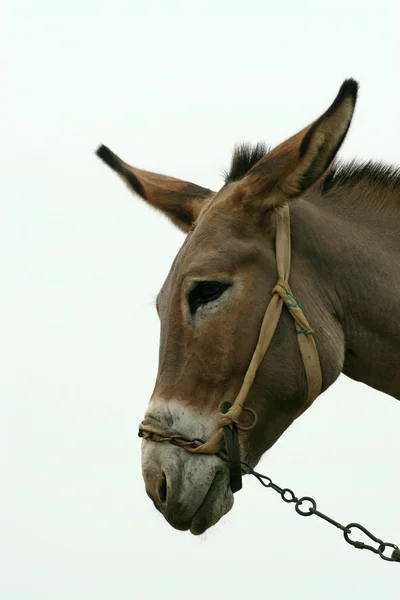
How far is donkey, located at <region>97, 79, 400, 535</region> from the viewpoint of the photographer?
5609 mm

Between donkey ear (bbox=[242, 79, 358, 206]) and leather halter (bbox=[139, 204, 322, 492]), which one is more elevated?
donkey ear (bbox=[242, 79, 358, 206])

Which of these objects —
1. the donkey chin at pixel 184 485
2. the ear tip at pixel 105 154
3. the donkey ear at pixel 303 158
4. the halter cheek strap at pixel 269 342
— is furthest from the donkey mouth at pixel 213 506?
the ear tip at pixel 105 154

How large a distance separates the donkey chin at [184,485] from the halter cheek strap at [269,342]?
76mm

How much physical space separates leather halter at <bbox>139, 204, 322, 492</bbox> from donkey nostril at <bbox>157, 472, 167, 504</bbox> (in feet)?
0.61

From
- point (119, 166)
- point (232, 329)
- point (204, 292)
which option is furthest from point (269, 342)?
point (119, 166)

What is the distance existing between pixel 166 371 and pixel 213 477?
60 cm

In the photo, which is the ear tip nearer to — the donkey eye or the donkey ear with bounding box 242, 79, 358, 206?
the donkey ear with bounding box 242, 79, 358, 206

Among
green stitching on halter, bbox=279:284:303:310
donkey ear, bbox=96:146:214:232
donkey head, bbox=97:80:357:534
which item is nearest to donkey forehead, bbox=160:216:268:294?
donkey head, bbox=97:80:357:534

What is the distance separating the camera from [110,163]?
732 cm

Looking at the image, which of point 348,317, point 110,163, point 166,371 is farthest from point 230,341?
point 110,163

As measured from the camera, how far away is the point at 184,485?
5508mm

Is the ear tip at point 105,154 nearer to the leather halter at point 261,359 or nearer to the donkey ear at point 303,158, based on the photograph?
the donkey ear at point 303,158

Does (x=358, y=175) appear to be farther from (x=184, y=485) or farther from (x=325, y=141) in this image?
(x=184, y=485)

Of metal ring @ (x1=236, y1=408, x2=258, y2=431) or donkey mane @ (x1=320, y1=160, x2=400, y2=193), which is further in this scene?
donkey mane @ (x1=320, y1=160, x2=400, y2=193)
